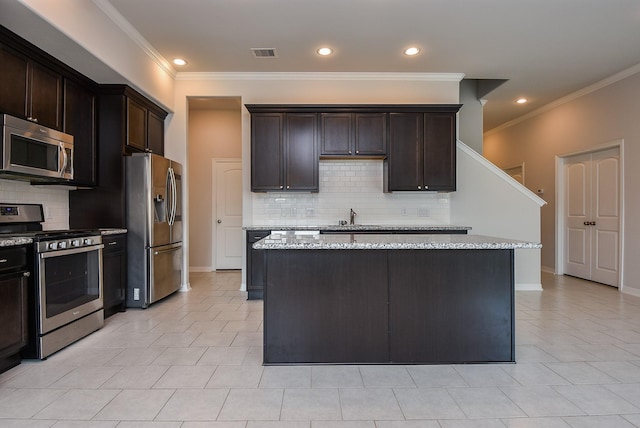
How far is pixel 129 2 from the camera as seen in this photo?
3.29m

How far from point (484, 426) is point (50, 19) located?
3.94 metres

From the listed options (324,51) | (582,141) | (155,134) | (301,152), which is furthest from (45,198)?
(582,141)

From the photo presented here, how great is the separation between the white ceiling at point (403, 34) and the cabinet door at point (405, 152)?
758 mm

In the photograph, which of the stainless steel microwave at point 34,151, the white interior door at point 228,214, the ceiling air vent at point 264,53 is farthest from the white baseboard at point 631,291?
the stainless steel microwave at point 34,151

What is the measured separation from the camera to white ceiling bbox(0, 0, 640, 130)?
3.38m

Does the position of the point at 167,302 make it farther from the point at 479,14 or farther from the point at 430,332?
the point at 479,14

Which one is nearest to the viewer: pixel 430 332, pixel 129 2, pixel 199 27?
pixel 430 332

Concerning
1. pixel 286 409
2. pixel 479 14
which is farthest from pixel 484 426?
pixel 479 14

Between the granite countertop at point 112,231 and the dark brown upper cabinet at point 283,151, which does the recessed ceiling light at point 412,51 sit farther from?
the granite countertop at point 112,231

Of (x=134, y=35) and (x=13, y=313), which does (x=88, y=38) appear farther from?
(x=13, y=313)

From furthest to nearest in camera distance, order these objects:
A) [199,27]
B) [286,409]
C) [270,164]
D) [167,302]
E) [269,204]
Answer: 1. [269,204]
2. [270,164]
3. [167,302]
4. [199,27]
5. [286,409]

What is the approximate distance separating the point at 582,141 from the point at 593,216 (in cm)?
122

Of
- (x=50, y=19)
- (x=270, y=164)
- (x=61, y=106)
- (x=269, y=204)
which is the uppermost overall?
(x=50, y=19)

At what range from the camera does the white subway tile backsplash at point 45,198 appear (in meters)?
3.23
